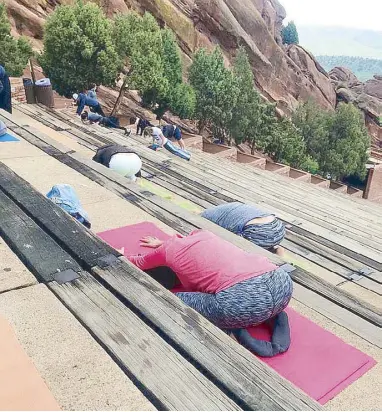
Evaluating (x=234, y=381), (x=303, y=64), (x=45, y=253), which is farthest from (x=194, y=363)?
(x=303, y=64)

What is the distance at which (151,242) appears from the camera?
3.91 metres

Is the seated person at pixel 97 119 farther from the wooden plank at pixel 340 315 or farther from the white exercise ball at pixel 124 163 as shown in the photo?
the wooden plank at pixel 340 315

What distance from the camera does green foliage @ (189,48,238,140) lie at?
25.9 meters

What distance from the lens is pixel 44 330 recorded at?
2391 millimetres

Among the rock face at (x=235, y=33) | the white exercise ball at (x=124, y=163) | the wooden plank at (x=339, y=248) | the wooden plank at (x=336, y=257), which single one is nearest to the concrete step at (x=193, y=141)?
the rock face at (x=235, y=33)

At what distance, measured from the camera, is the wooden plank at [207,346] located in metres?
2.05

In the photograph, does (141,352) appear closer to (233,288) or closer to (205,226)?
(233,288)

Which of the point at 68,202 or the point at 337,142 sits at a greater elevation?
the point at 68,202

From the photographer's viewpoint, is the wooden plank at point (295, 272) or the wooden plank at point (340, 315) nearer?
the wooden plank at point (340, 315)

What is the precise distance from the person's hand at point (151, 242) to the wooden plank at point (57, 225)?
56 cm

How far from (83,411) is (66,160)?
204 inches

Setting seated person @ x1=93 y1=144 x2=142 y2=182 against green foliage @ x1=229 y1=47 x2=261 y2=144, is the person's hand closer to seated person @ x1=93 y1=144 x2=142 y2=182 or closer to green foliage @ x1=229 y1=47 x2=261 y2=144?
seated person @ x1=93 y1=144 x2=142 y2=182

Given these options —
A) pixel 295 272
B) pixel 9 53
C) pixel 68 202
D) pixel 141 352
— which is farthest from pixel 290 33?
pixel 141 352

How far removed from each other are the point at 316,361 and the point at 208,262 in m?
0.95
